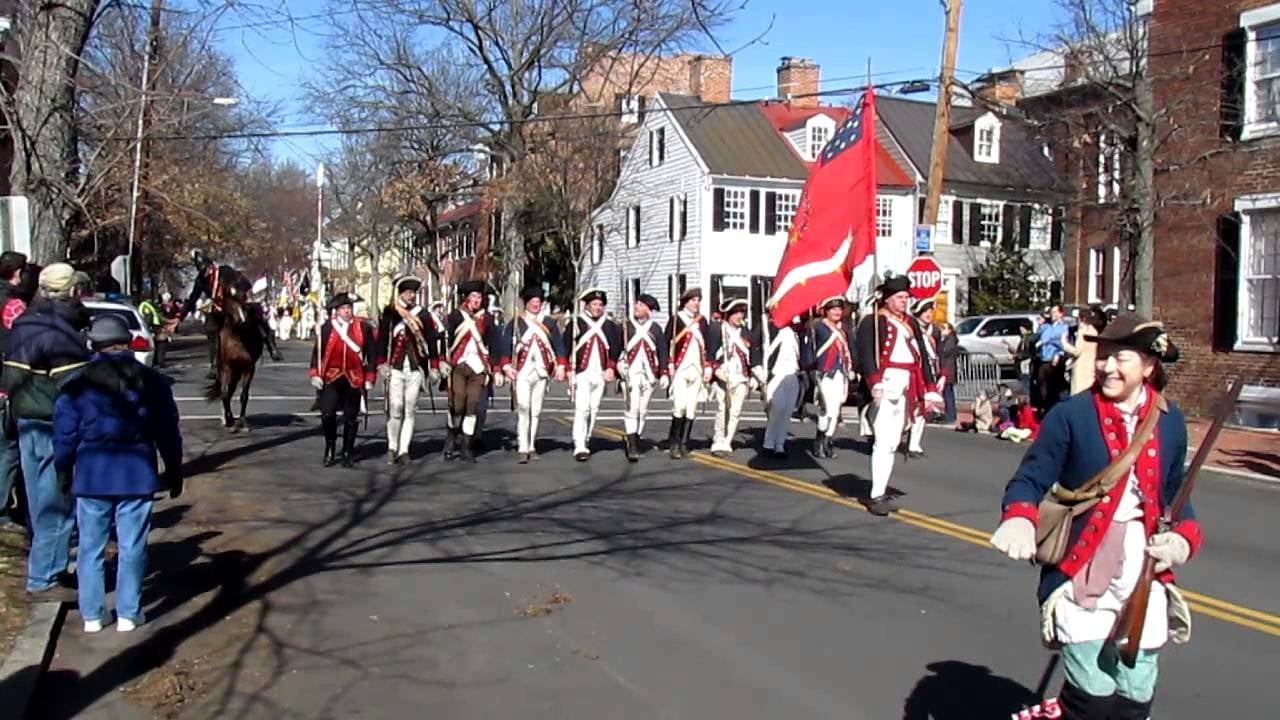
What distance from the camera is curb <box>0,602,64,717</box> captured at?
5.96m

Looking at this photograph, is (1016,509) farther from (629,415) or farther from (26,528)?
(629,415)

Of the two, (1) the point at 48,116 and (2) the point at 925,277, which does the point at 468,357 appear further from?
(2) the point at 925,277

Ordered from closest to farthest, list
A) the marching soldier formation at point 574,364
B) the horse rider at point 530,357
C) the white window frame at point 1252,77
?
1. the marching soldier formation at point 574,364
2. the horse rider at point 530,357
3. the white window frame at point 1252,77

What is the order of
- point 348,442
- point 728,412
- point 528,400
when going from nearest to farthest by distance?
1. point 348,442
2. point 528,400
3. point 728,412

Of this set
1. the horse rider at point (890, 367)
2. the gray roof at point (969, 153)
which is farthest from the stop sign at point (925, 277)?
the gray roof at point (969, 153)

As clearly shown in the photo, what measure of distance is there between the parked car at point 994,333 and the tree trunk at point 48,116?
29265 millimetres

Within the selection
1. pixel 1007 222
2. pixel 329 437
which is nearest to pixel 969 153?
pixel 1007 222

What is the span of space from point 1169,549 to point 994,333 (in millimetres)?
35333

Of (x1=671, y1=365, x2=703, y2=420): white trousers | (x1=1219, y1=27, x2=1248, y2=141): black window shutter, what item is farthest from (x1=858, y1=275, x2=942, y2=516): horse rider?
(x1=1219, y1=27, x2=1248, y2=141): black window shutter

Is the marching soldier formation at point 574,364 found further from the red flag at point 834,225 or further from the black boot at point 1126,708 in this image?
the black boot at point 1126,708

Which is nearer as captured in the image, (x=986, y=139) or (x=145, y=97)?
(x=145, y=97)

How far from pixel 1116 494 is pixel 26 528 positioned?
8441 mm

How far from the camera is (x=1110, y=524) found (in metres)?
4.51

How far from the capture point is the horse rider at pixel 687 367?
15.2 metres
